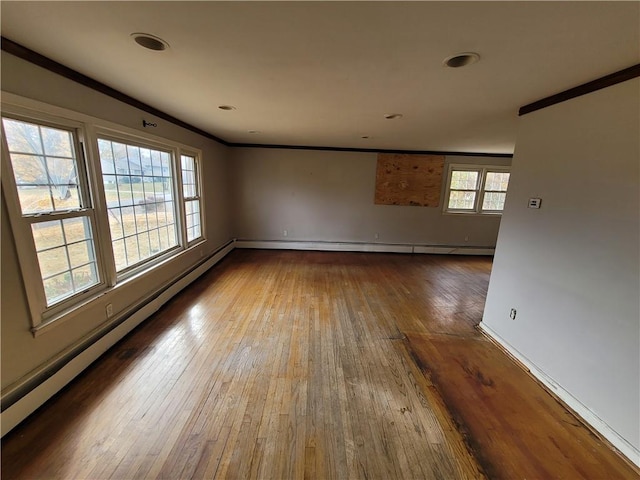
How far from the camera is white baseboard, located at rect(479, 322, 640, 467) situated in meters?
1.57

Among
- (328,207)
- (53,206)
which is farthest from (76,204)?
(328,207)

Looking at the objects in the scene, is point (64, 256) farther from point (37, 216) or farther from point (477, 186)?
point (477, 186)

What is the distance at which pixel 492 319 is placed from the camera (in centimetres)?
282

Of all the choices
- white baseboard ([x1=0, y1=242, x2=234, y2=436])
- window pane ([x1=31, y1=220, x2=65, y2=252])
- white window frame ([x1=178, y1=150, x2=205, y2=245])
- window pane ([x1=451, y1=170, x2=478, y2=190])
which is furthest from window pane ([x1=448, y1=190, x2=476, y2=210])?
window pane ([x1=31, y1=220, x2=65, y2=252])

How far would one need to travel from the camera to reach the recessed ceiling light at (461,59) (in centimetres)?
150

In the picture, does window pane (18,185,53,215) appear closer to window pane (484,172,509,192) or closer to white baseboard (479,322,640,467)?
white baseboard (479,322,640,467)

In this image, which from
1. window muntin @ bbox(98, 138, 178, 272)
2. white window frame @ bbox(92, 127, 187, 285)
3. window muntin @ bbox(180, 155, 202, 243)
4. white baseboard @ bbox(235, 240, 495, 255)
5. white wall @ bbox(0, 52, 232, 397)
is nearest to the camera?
white wall @ bbox(0, 52, 232, 397)

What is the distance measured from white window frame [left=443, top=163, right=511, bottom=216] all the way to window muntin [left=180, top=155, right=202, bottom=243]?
5378 mm

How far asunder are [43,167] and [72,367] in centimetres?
151

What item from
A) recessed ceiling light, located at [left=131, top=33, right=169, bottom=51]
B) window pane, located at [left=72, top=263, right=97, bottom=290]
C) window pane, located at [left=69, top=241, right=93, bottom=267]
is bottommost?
window pane, located at [left=72, top=263, right=97, bottom=290]

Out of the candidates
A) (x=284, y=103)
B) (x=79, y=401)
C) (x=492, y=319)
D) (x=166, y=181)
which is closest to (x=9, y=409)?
(x=79, y=401)

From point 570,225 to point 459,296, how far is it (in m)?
2.16

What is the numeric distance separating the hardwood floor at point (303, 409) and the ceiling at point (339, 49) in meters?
2.34

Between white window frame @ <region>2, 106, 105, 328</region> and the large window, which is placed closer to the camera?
white window frame @ <region>2, 106, 105, 328</region>
